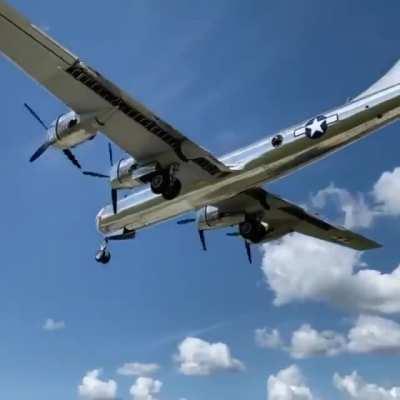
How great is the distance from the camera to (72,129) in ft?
95.1

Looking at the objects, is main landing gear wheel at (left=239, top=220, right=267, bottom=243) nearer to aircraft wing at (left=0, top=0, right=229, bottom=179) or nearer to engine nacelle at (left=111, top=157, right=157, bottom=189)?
aircraft wing at (left=0, top=0, right=229, bottom=179)

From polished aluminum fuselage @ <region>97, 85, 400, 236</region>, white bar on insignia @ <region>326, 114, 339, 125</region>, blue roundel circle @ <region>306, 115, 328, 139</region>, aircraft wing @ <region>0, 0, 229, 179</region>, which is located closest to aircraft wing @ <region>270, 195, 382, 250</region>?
polished aluminum fuselage @ <region>97, 85, 400, 236</region>

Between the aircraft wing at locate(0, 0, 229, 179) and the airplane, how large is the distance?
0.03 metres

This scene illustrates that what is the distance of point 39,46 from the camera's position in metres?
26.0

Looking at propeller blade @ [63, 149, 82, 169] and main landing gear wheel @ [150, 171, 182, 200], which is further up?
propeller blade @ [63, 149, 82, 169]

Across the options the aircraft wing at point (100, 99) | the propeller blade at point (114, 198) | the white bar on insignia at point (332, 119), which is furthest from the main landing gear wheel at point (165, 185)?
the white bar on insignia at point (332, 119)

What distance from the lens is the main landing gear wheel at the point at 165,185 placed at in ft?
101

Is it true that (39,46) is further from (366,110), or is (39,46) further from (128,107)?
(366,110)

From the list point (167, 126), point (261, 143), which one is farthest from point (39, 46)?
point (261, 143)

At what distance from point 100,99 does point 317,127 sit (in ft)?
26.3

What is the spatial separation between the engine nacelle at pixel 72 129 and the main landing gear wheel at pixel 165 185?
3.21 metres

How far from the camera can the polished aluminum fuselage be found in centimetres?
2845

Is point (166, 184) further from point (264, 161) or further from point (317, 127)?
point (317, 127)

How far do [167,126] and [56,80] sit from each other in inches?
186
